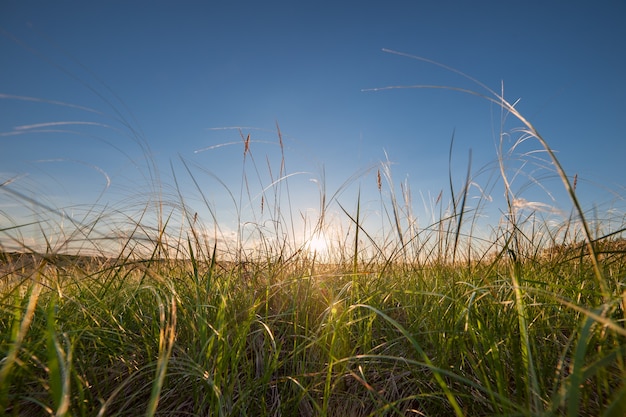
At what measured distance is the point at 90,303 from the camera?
209 cm

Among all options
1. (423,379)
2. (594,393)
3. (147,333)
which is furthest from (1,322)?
(594,393)

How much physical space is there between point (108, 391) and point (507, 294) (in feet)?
6.01

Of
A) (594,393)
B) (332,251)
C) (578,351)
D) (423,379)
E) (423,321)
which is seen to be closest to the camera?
(578,351)

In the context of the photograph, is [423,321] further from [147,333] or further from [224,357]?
[147,333]

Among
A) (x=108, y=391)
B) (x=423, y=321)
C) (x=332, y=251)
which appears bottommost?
(x=108, y=391)

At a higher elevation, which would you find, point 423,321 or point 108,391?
point 423,321

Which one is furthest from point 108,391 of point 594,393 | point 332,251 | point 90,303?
point 332,251

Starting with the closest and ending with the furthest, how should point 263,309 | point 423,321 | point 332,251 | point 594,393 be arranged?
point 594,393, point 423,321, point 263,309, point 332,251

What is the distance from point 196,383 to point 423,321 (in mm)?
1009

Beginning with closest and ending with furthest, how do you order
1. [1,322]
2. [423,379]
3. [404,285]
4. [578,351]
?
[578,351]
[423,379]
[1,322]
[404,285]

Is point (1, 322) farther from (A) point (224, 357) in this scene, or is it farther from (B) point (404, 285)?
(B) point (404, 285)

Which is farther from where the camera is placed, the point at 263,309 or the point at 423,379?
the point at 263,309

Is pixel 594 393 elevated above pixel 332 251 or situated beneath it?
situated beneath

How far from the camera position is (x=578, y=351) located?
2.55 feet
